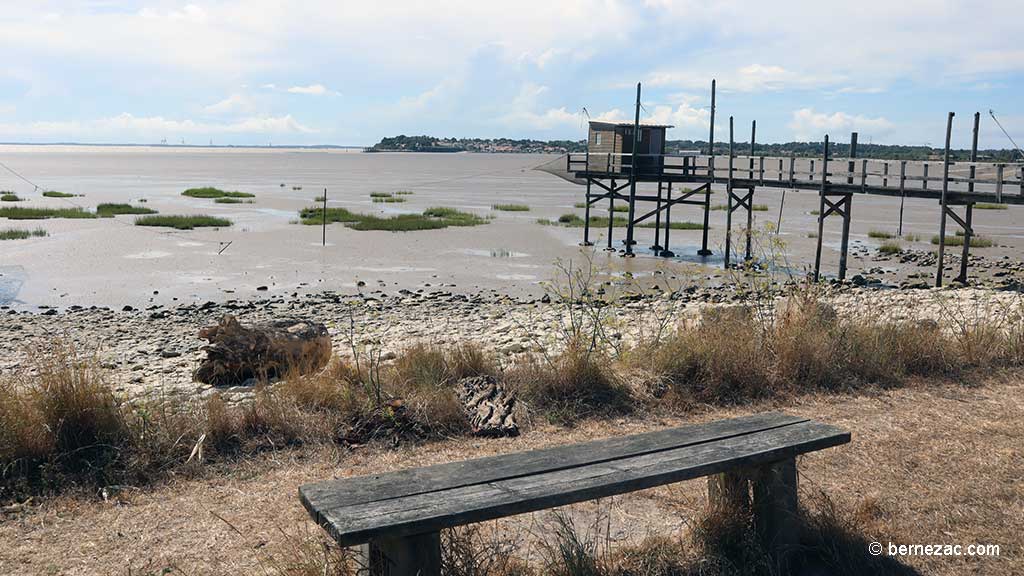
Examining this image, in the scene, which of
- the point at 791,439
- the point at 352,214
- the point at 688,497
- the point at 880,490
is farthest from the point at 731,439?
the point at 352,214

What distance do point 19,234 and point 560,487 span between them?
29.7 m

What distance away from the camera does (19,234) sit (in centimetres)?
2823

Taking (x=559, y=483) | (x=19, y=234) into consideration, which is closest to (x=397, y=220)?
(x=19, y=234)

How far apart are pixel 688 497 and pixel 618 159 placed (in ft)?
83.7

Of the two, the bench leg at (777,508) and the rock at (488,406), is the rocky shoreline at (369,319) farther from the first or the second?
the bench leg at (777,508)

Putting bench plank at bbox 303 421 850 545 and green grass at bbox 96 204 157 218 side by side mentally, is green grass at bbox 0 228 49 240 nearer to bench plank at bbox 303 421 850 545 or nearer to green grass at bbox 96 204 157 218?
green grass at bbox 96 204 157 218

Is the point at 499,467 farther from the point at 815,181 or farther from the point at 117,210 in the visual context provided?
the point at 117,210

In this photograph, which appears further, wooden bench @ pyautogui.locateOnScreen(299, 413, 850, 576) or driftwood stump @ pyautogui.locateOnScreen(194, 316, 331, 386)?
driftwood stump @ pyautogui.locateOnScreen(194, 316, 331, 386)

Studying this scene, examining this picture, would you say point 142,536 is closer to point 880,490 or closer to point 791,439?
point 791,439

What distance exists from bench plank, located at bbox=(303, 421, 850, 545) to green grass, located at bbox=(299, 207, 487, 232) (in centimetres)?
2881

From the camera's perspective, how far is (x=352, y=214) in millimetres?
37500

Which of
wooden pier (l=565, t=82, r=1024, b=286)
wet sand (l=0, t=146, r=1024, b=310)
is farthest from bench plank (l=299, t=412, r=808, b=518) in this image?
wooden pier (l=565, t=82, r=1024, b=286)

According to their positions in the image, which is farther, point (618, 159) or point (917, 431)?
point (618, 159)

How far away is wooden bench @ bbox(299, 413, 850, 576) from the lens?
10.9 feet
